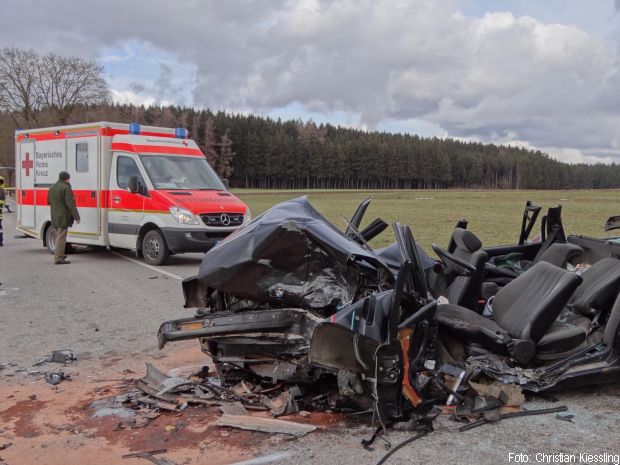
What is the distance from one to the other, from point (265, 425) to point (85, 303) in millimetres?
5131

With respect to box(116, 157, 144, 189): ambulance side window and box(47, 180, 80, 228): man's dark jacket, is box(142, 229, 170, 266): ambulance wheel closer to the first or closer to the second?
box(116, 157, 144, 189): ambulance side window

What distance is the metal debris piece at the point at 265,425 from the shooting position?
3738 millimetres

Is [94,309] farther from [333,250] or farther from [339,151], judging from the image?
[339,151]

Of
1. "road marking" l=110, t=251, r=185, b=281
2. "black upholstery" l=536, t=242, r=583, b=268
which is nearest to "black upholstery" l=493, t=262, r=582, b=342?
"black upholstery" l=536, t=242, r=583, b=268

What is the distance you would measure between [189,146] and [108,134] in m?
1.72

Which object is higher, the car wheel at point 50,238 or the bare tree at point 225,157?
the bare tree at point 225,157

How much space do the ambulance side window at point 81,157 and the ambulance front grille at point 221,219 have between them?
10.9 feet

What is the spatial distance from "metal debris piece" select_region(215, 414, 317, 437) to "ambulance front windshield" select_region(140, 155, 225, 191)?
27.9ft

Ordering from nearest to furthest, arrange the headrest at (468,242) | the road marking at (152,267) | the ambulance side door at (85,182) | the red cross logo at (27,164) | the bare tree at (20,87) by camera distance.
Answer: the headrest at (468,242) < the road marking at (152,267) < the ambulance side door at (85,182) < the red cross logo at (27,164) < the bare tree at (20,87)

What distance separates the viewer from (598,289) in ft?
15.0

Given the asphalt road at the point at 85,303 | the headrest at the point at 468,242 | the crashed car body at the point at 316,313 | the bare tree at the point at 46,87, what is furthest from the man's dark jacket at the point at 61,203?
the bare tree at the point at 46,87

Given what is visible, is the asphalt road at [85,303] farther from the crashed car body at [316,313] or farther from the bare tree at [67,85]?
the bare tree at [67,85]

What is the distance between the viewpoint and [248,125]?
121 metres

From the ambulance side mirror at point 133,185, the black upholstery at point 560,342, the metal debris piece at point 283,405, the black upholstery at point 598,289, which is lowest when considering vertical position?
the metal debris piece at point 283,405
